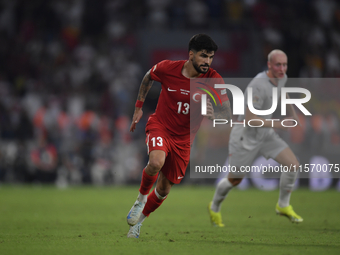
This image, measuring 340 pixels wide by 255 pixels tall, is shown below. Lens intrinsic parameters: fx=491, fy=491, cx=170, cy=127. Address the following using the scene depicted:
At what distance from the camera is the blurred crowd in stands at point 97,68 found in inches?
674

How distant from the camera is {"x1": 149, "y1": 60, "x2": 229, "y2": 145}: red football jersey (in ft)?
20.1

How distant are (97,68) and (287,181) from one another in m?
13.7

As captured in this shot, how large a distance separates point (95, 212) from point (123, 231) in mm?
2877

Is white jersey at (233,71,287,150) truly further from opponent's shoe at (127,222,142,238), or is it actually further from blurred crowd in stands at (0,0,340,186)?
blurred crowd in stands at (0,0,340,186)

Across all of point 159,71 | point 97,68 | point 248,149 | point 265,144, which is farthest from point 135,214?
point 97,68

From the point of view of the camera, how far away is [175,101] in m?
6.15

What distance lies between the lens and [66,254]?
475cm

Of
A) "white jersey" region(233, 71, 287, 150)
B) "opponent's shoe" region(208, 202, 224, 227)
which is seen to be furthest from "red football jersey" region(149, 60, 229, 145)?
"opponent's shoe" region(208, 202, 224, 227)

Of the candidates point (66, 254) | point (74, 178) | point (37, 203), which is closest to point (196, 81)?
point (66, 254)

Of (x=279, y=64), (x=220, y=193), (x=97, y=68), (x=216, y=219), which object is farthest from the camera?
(x=97, y=68)

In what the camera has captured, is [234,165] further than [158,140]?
Yes

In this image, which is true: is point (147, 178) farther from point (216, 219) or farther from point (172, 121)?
point (216, 219)

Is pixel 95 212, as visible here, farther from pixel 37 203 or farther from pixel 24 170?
pixel 24 170

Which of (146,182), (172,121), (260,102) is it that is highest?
(260,102)
